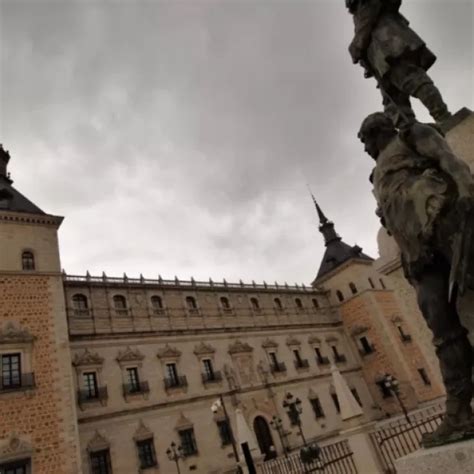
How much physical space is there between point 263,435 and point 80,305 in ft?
48.9

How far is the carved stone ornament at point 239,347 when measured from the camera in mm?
27473

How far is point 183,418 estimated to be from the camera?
2203cm

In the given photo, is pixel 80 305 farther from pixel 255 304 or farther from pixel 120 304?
pixel 255 304

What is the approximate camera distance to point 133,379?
72.3 ft

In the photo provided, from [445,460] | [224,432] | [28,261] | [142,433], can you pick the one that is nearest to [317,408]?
[224,432]

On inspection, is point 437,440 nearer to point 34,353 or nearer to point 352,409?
point 352,409

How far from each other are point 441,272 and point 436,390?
36.5 meters

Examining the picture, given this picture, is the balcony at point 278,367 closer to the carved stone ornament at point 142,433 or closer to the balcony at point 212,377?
the balcony at point 212,377

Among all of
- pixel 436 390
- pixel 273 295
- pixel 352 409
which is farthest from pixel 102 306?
pixel 436 390

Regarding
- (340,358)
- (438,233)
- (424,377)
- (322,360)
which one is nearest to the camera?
(438,233)

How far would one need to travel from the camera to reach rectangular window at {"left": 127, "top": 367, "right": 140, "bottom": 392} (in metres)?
21.7

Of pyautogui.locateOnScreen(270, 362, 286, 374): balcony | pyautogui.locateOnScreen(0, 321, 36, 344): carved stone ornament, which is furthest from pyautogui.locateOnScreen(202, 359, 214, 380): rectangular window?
pyautogui.locateOnScreen(0, 321, 36, 344): carved stone ornament

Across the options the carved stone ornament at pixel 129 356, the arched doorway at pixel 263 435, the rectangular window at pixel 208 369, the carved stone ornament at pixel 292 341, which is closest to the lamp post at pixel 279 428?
the arched doorway at pixel 263 435

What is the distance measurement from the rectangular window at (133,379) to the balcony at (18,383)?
622cm
